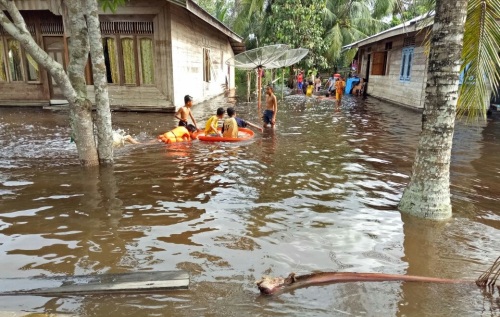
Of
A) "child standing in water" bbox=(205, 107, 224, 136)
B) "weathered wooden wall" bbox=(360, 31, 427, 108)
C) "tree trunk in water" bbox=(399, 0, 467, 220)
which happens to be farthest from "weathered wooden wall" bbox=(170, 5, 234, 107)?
"tree trunk in water" bbox=(399, 0, 467, 220)

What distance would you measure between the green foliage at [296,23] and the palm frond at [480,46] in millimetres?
19847

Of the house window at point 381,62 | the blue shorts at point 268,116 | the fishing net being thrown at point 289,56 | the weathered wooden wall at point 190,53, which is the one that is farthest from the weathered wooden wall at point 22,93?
the house window at point 381,62

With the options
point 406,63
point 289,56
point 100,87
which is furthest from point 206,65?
point 100,87

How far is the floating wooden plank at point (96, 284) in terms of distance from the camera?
3.12 metres

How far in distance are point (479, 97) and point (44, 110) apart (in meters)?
14.6

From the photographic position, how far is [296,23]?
2448 centimetres

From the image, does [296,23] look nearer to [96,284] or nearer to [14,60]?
[14,60]

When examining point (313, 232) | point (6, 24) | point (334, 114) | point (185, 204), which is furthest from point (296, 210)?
point (334, 114)

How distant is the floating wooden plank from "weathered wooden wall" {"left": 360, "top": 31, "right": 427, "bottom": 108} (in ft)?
38.7

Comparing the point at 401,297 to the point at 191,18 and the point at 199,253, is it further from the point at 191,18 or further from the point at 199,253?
the point at 191,18

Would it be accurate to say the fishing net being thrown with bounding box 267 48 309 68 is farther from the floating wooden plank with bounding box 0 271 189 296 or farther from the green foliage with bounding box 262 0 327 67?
the floating wooden plank with bounding box 0 271 189 296

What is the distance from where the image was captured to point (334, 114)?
598 inches

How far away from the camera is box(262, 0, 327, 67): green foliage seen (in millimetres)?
23922

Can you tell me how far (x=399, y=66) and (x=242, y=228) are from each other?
16271 millimetres
